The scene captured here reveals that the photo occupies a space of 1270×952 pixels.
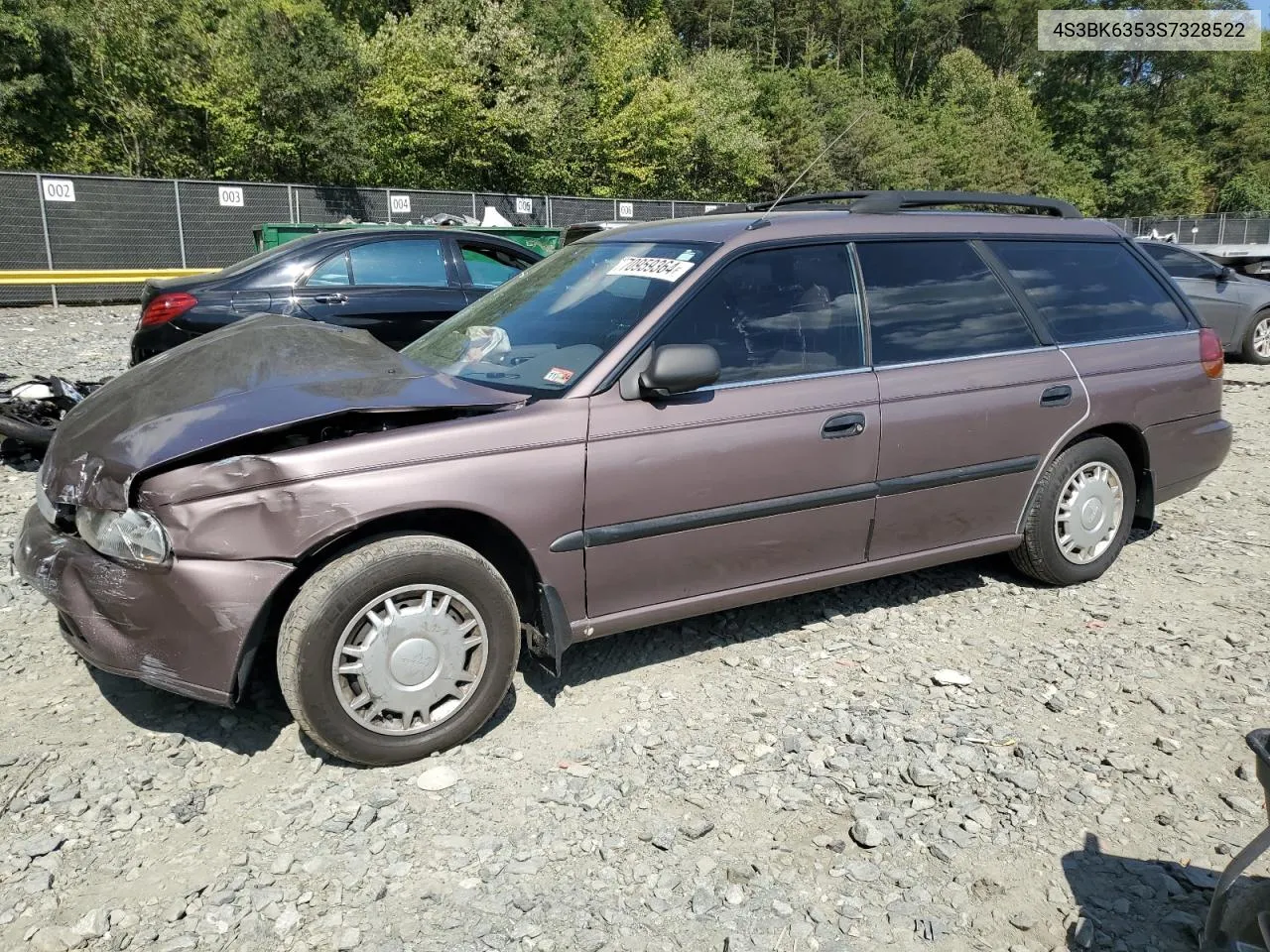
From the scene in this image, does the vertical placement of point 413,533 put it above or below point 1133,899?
above

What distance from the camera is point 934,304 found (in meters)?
4.19

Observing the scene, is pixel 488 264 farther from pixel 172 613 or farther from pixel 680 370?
pixel 172 613

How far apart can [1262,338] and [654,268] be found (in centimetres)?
1205

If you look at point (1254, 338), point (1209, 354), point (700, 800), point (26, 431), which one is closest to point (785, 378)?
point (700, 800)

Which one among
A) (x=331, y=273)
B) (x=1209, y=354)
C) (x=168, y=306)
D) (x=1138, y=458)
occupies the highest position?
(x=331, y=273)

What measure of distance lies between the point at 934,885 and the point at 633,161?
32250 mm

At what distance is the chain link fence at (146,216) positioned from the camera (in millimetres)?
16391

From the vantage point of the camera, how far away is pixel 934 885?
8.70 feet

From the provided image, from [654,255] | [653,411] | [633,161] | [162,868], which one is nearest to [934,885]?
[653,411]

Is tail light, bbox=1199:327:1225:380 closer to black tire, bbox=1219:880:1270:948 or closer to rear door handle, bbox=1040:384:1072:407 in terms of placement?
rear door handle, bbox=1040:384:1072:407

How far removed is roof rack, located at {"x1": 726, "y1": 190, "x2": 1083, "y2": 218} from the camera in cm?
436

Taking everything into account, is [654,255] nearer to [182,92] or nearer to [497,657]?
[497,657]

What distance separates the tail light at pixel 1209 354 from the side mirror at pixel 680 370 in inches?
120

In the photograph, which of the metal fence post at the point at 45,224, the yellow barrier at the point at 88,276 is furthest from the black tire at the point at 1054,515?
the metal fence post at the point at 45,224
